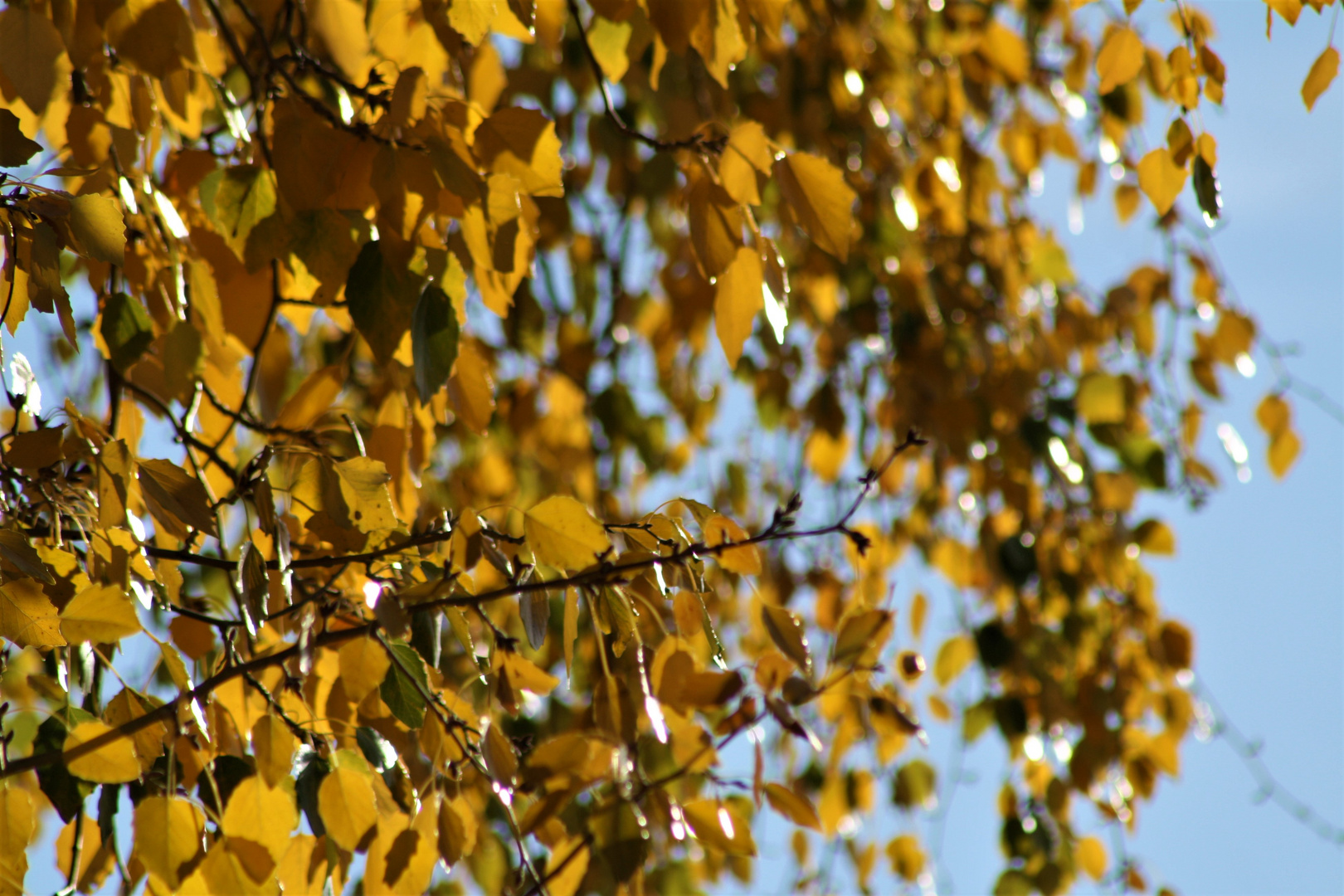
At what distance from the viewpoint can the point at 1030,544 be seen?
5.74 feet

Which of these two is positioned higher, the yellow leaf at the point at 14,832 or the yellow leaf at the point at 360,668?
the yellow leaf at the point at 360,668

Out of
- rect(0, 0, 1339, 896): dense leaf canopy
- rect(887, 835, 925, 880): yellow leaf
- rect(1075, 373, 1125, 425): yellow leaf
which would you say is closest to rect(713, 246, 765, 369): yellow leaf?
rect(0, 0, 1339, 896): dense leaf canopy

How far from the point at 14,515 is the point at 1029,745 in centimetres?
139

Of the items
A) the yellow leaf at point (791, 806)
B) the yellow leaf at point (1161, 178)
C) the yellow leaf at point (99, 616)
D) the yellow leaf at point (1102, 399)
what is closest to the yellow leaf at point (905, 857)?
the yellow leaf at point (1102, 399)

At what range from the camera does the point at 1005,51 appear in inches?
72.2

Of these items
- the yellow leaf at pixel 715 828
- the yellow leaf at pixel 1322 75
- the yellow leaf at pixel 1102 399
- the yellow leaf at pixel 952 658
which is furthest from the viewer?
the yellow leaf at pixel 952 658

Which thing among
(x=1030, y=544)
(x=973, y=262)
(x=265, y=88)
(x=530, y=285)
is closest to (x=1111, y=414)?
(x=1030, y=544)

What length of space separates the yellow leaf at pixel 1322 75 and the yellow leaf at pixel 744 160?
37 cm

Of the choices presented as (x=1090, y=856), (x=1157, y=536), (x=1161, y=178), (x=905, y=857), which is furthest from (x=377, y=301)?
(x=905, y=857)

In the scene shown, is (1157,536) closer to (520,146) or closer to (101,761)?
(520,146)

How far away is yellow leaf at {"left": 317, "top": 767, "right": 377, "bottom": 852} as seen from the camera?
0.58 meters

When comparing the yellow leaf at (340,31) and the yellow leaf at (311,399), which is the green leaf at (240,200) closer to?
the yellow leaf at (340,31)

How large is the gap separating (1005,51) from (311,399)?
1379 millimetres

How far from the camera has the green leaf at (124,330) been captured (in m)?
0.64
